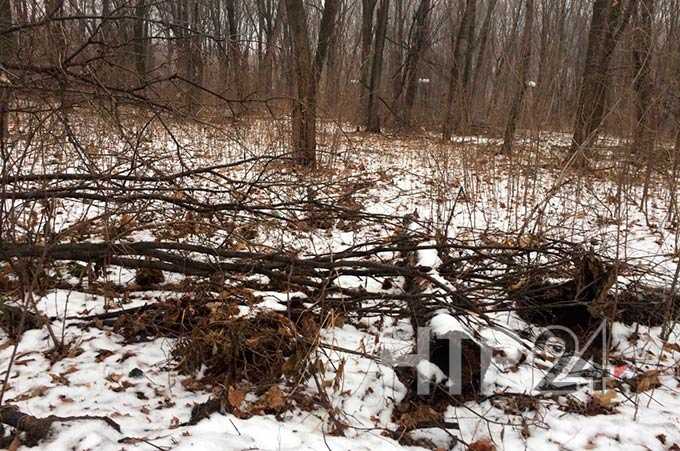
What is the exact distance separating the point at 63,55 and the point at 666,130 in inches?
198

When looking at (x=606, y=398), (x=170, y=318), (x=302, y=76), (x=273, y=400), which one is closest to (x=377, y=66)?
(x=302, y=76)

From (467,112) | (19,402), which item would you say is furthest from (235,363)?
(467,112)

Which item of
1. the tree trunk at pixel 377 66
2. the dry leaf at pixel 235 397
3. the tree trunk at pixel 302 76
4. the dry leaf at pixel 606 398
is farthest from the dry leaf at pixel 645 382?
the tree trunk at pixel 377 66

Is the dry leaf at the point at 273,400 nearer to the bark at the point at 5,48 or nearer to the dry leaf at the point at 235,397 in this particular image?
the dry leaf at the point at 235,397

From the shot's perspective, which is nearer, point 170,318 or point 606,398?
point 606,398

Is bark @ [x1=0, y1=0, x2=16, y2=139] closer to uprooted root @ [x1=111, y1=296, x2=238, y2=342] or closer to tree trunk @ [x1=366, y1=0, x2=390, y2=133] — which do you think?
uprooted root @ [x1=111, y1=296, x2=238, y2=342]

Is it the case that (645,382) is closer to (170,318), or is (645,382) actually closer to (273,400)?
(273,400)

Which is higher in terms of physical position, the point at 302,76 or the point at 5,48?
the point at 302,76

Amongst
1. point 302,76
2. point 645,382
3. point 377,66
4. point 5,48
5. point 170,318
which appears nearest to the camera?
point 645,382

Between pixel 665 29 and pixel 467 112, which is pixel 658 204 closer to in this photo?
pixel 665 29

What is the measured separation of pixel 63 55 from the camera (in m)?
2.17

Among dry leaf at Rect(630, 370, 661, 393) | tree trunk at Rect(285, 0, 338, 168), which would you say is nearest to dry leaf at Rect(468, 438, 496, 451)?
dry leaf at Rect(630, 370, 661, 393)

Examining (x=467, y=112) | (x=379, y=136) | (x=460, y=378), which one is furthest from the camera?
(x=379, y=136)

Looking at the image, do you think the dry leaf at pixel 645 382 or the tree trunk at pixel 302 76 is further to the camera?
the tree trunk at pixel 302 76
